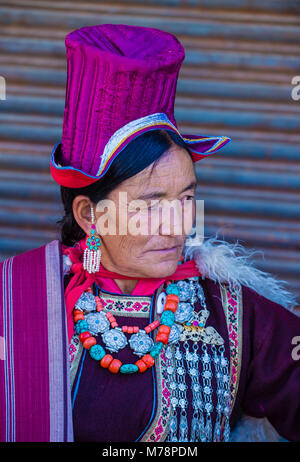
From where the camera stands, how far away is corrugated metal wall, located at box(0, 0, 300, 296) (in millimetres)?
2699

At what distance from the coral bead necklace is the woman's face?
0.47 feet

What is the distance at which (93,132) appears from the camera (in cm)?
183

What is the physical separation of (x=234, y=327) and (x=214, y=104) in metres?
1.27

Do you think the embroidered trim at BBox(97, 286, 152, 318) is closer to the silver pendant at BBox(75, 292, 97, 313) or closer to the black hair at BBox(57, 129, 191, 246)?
the silver pendant at BBox(75, 292, 97, 313)

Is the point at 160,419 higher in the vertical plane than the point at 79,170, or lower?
lower

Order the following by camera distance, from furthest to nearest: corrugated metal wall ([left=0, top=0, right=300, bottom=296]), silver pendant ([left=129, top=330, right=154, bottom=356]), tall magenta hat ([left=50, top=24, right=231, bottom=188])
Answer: corrugated metal wall ([left=0, top=0, right=300, bottom=296]) → silver pendant ([left=129, top=330, right=154, bottom=356]) → tall magenta hat ([left=50, top=24, right=231, bottom=188])

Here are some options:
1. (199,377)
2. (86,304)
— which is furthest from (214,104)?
(199,377)

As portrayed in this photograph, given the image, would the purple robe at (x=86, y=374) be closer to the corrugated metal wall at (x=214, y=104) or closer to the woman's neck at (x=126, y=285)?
the woman's neck at (x=126, y=285)

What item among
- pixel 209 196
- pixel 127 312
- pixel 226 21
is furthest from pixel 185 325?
pixel 226 21

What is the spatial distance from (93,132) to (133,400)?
94cm

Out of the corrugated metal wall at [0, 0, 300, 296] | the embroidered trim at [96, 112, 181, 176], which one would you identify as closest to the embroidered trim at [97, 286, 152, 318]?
the embroidered trim at [96, 112, 181, 176]

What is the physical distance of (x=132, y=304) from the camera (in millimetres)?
2000

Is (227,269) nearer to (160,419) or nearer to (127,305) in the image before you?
(127,305)
